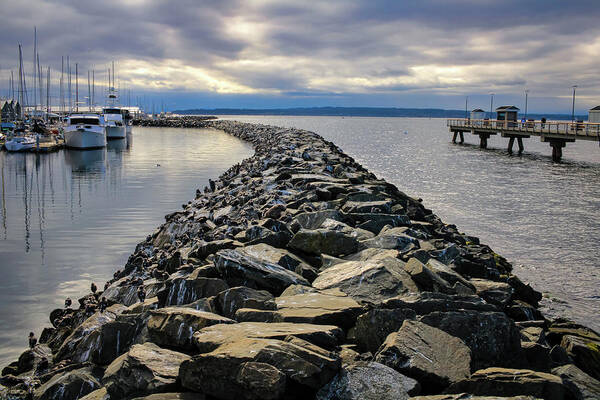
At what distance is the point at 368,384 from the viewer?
3916mm

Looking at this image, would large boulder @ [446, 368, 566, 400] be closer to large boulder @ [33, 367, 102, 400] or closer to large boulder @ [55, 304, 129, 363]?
large boulder @ [33, 367, 102, 400]

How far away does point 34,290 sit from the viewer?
31.8 feet

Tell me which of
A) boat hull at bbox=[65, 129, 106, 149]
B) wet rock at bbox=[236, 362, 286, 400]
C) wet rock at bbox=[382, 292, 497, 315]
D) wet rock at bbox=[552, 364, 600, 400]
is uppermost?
boat hull at bbox=[65, 129, 106, 149]

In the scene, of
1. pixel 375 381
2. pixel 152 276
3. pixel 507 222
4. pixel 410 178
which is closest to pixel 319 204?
pixel 152 276

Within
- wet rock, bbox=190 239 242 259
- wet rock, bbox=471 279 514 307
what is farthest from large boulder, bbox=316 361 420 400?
wet rock, bbox=190 239 242 259

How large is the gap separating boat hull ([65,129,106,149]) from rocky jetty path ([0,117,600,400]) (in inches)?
A: 1559

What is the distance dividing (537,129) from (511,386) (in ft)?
166

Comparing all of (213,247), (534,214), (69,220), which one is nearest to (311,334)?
(213,247)

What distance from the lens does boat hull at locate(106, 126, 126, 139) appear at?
5706 centimetres

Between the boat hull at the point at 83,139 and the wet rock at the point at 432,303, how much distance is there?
44.5 metres

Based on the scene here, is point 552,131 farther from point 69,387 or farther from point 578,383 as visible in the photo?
point 69,387

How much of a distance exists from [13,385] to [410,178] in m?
27.9

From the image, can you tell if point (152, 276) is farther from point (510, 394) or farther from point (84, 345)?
point (510, 394)

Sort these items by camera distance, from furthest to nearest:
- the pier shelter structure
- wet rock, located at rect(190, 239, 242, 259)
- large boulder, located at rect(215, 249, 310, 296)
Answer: the pier shelter structure → wet rock, located at rect(190, 239, 242, 259) → large boulder, located at rect(215, 249, 310, 296)
